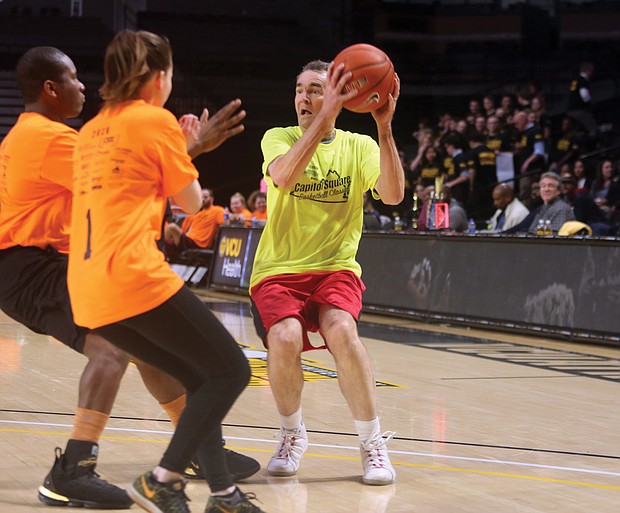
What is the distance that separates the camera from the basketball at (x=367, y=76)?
4281 millimetres

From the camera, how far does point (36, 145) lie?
3928mm

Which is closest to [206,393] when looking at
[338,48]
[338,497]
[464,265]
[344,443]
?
[338,497]

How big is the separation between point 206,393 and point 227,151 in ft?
76.4

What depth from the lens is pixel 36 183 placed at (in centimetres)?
397

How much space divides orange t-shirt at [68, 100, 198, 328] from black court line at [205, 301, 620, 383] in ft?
16.9

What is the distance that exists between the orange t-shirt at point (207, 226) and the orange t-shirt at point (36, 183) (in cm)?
1273

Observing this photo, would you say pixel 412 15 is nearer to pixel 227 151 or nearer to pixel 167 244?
pixel 227 151

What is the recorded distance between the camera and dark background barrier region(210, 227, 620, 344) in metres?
9.57

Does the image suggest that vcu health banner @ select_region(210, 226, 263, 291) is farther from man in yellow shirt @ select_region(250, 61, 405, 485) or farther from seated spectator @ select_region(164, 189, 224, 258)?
man in yellow shirt @ select_region(250, 61, 405, 485)

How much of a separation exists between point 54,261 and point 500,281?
7.19 metres

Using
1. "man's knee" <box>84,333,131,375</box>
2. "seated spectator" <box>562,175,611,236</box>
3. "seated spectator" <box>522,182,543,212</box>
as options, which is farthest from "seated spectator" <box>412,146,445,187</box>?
"man's knee" <box>84,333,131,375</box>

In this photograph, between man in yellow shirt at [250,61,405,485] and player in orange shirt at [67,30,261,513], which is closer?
player in orange shirt at [67,30,261,513]

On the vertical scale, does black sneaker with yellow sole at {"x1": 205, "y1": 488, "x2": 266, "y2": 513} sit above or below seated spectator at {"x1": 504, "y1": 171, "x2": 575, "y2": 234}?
below

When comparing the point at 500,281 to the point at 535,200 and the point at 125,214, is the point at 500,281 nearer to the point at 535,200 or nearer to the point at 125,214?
the point at 535,200
